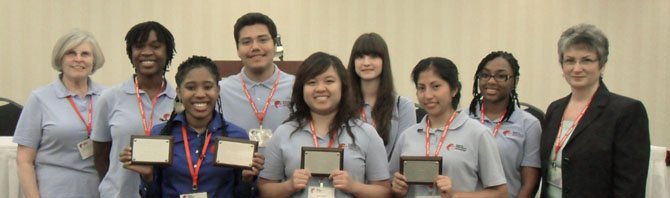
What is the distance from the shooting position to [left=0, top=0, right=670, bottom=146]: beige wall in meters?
7.01

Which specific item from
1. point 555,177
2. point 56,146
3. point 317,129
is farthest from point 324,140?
point 56,146

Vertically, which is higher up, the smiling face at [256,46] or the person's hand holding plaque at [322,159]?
the smiling face at [256,46]

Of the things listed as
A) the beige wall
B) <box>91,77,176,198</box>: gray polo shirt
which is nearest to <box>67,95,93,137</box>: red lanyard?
<box>91,77,176,198</box>: gray polo shirt

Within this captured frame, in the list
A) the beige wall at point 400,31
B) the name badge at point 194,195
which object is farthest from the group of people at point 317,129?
the beige wall at point 400,31

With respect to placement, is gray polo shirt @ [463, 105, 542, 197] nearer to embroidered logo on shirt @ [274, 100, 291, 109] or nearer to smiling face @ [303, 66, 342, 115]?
smiling face @ [303, 66, 342, 115]

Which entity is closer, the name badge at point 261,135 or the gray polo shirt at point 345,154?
the gray polo shirt at point 345,154

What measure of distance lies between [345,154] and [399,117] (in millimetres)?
843

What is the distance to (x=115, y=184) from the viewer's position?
9.58 feet

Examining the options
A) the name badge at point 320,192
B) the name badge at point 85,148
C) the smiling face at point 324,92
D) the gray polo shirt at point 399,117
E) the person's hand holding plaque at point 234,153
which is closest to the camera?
the person's hand holding plaque at point 234,153

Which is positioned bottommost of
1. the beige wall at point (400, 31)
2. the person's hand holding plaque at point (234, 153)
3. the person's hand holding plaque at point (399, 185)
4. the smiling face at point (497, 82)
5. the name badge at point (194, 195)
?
the name badge at point (194, 195)

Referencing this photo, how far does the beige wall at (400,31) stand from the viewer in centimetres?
701

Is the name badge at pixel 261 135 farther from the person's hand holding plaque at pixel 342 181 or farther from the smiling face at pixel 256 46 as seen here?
the person's hand holding plaque at pixel 342 181

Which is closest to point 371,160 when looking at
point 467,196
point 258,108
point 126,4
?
point 467,196

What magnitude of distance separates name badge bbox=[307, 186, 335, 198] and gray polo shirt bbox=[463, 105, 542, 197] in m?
0.88
